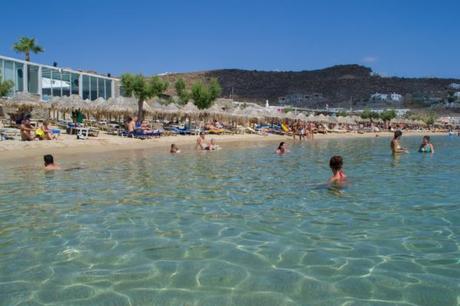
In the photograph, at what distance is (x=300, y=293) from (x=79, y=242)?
2140 mm

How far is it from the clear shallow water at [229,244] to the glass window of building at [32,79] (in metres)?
27.3

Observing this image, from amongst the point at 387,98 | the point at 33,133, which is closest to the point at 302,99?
the point at 387,98

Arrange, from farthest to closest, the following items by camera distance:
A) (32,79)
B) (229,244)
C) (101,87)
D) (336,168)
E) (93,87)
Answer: (101,87)
(93,87)
(32,79)
(336,168)
(229,244)

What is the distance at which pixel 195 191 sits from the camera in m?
6.89

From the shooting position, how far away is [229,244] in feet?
13.0

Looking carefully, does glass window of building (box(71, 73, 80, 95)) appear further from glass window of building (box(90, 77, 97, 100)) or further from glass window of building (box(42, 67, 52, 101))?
glass window of building (box(42, 67, 52, 101))

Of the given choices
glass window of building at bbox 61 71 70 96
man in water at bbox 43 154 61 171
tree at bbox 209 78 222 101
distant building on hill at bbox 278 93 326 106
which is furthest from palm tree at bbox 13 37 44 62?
distant building on hill at bbox 278 93 326 106

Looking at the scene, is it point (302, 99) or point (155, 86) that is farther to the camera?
point (302, 99)

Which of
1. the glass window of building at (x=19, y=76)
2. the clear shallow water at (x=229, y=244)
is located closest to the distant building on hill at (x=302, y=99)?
the glass window of building at (x=19, y=76)

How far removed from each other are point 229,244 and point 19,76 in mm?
31015

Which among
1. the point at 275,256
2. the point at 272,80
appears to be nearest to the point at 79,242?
the point at 275,256

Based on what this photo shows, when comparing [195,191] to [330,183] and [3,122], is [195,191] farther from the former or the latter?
[3,122]

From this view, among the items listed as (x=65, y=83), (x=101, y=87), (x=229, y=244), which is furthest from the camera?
(x=101, y=87)

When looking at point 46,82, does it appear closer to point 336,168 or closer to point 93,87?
point 93,87
